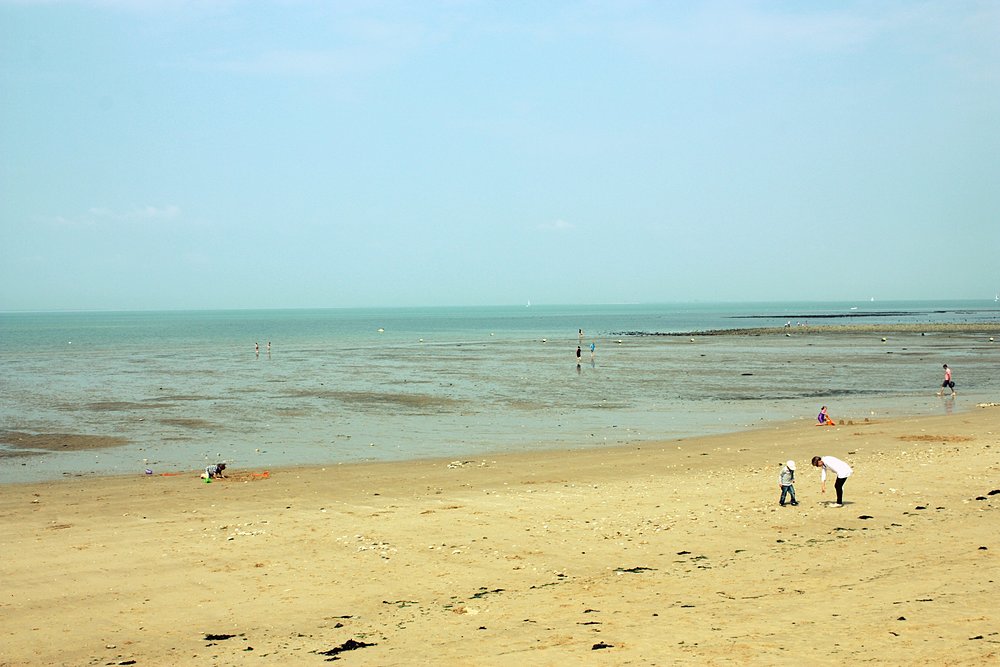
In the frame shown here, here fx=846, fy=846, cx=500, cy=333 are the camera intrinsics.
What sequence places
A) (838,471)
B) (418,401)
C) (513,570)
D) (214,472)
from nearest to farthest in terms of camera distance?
(513,570), (838,471), (214,472), (418,401)

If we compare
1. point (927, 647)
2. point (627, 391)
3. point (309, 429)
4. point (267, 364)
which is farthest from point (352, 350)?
point (927, 647)

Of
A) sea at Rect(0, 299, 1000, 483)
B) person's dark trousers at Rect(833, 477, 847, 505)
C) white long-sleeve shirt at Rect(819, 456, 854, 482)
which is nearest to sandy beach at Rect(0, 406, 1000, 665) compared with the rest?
person's dark trousers at Rect(833, 477, 847, 505)

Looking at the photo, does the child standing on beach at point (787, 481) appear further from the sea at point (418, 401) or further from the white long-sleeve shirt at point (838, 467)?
the sea at point (418, 401)

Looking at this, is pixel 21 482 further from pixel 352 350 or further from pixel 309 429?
pixel 352 350

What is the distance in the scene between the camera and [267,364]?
69688 millimetres

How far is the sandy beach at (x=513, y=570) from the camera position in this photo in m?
9.17

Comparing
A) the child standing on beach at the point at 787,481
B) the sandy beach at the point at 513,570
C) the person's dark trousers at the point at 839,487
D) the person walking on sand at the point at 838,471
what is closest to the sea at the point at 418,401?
the sandy beach at the point at 513,570

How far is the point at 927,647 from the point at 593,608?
3666mm

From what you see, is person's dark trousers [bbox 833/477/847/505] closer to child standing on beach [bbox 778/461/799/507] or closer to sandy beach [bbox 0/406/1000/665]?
sandy beach [bbox 0/406/1000/665]

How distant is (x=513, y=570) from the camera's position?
39.9 ft

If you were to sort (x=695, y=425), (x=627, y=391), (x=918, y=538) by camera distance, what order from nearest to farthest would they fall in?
1. (x=918, y=538)
2. (x=695, y=425)
3. (x=627, y=391)

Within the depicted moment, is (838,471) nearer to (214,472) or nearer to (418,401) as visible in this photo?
(214,472)

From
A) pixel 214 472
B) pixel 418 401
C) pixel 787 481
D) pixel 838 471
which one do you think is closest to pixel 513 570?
pixel 787 481

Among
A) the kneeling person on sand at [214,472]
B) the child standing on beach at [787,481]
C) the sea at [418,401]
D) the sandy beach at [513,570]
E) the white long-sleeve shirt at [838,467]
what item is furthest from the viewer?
the sea at [418,401]
